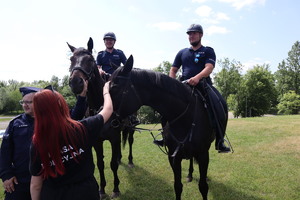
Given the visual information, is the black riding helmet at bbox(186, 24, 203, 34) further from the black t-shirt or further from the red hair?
the red hair

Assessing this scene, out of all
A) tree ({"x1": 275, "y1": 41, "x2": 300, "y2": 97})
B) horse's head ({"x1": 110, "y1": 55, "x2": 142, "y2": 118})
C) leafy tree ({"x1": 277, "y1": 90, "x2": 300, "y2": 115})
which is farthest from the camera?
tree ({"x1": 275, "y1": 41, "x2": 300, "y2": 97})

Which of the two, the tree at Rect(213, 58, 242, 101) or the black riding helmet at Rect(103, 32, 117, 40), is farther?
the tree at Rect(213, 58, 242, 101)

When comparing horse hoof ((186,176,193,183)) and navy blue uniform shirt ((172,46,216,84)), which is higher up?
navy blue uniform shirt ((172,46,216,84))

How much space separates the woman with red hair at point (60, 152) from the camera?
1783mm

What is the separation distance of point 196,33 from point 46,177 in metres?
3.46

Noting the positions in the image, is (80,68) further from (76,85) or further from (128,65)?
(128,65)

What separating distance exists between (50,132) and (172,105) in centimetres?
206

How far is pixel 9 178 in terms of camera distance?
276cm

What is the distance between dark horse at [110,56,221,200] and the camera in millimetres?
3020

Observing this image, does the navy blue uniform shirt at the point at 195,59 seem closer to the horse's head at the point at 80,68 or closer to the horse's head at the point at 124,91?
the horse's head at the point at 124,91

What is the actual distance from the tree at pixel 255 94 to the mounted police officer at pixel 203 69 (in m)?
45.2

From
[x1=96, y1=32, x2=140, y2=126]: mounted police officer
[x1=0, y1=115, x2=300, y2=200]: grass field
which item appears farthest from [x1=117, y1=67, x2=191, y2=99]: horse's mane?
[x1=96, y1=32, x2=140, y2=126]: mounted police officer

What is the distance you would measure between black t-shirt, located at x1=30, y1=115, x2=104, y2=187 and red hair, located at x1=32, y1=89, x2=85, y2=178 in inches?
2.3

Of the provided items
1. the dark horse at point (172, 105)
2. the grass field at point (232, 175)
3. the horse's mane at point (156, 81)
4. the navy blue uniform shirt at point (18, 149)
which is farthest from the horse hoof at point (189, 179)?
the navy blue uniform shirt at point (18, 149)
